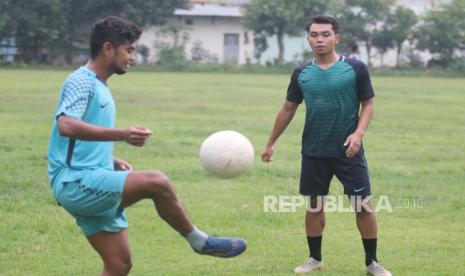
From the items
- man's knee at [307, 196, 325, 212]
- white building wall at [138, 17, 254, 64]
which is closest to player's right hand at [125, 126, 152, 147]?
man's knee at [307, 196, 325, 212]

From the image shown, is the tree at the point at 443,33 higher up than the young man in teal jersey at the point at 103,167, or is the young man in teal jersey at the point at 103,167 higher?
the young man in teal jersey at the point at 103,167

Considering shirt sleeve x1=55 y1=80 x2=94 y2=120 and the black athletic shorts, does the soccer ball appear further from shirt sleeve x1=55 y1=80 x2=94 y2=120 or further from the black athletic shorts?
shirt sleeve x1=55 y1=80 x2=94 y2=120

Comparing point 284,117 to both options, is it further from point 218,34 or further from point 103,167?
point 218,34

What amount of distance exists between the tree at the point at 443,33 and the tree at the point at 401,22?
797mm

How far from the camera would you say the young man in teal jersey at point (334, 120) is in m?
7.11

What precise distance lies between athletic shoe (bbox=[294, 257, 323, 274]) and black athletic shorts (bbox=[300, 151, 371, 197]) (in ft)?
1.87

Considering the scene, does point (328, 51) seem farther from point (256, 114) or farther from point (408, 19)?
point (408, 19)

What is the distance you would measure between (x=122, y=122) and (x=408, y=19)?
45.6 metres

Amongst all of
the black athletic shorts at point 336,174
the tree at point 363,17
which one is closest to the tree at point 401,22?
the tree at point 363,17

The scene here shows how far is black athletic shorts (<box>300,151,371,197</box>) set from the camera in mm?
7172

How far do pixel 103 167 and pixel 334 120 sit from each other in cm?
243

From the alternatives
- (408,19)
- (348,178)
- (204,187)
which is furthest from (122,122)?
(408,19)

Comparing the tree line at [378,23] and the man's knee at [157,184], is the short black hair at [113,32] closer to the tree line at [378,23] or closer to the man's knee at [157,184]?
the man's knee at [157,184]

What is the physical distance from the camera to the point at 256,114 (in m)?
22.8
